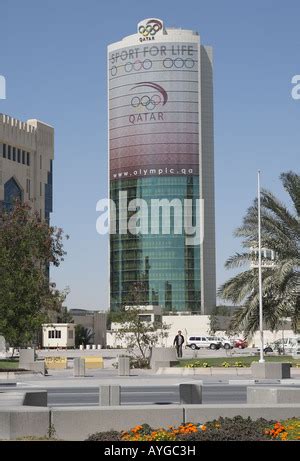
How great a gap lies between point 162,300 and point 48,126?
65000 mm

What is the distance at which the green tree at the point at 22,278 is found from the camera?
1854 inches

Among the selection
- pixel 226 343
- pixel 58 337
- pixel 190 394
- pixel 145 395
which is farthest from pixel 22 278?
pixel 58 337

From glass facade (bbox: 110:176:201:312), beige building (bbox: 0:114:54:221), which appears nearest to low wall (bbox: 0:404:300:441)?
beige building (bbox: 0:114:54:221)

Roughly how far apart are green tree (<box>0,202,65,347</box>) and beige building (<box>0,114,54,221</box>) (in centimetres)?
6992

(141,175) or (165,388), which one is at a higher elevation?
(141,175)

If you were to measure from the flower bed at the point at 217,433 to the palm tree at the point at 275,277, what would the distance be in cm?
2706

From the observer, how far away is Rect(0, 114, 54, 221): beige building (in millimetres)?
128875

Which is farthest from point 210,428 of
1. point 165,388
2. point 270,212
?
point 270,212

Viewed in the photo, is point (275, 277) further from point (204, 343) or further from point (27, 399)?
point (204, 343)

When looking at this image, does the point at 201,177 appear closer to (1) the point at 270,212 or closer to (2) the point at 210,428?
(1) the point at 270,212

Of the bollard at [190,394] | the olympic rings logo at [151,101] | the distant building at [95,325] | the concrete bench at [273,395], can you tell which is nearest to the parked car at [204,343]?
the distant building at [95,325]

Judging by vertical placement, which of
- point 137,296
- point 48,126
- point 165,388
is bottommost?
point 165,388
